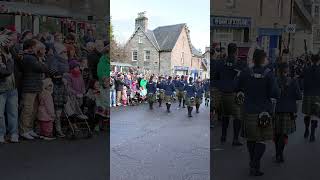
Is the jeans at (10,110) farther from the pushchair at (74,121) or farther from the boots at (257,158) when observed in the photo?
the boots at (257,158)

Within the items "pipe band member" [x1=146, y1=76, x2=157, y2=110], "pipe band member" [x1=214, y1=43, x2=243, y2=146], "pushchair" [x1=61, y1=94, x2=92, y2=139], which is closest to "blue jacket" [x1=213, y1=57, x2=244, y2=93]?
"pipe band member" [x1=214, y1=43, x2=243, y2=146]

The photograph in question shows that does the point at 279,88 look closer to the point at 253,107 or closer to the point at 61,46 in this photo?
the point at 253,107

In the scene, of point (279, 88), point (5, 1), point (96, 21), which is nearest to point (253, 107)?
point (279, 88)

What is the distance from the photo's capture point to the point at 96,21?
5.41 metres

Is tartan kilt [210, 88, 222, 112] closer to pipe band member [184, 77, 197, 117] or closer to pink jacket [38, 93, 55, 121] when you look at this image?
pipe band member [184, 77, 197, 117]

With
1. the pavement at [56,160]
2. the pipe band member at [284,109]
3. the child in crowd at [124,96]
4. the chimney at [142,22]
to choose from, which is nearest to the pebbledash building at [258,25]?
the pipe band member at [284,109]

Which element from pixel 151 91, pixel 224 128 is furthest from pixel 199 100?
pixel 151 91

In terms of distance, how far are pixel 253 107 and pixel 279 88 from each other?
9.7 inches

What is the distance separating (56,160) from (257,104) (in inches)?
83.1

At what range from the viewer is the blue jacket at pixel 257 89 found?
12.5ft

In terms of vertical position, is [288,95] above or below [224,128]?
above

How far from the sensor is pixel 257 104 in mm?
3859

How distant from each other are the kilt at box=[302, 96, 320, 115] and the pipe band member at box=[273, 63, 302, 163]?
6 cm

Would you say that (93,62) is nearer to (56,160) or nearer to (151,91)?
(56,160)
